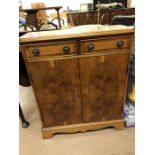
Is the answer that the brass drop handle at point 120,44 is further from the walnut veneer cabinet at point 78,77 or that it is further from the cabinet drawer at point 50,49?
the cabinet drawer at point 50,49

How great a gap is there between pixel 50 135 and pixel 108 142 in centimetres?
52

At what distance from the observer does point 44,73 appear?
1375 millimetres

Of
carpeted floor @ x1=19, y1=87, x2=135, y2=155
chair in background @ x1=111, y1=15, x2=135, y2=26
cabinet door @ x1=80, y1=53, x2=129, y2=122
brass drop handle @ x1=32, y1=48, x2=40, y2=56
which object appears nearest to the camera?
brass drop handle @ x1=32, y1=48, x2=40, y2=56

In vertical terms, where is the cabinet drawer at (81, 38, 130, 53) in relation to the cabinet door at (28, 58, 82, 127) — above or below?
above

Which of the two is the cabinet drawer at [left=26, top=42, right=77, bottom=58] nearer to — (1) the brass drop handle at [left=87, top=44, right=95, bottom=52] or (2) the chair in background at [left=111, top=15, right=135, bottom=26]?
(1) the brass drop handle at [left=87, top=44, right=95, bottom=52]

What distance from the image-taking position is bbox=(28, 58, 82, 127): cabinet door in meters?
1.35

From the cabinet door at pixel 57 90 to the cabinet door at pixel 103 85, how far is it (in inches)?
2.6

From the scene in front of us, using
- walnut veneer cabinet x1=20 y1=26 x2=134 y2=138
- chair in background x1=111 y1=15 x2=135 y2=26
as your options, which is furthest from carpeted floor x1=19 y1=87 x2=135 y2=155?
chair in background x1=111 y1=15 x2=135 y2=26

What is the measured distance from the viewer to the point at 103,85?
147cm

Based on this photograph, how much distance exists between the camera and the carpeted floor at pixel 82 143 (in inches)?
59.1
